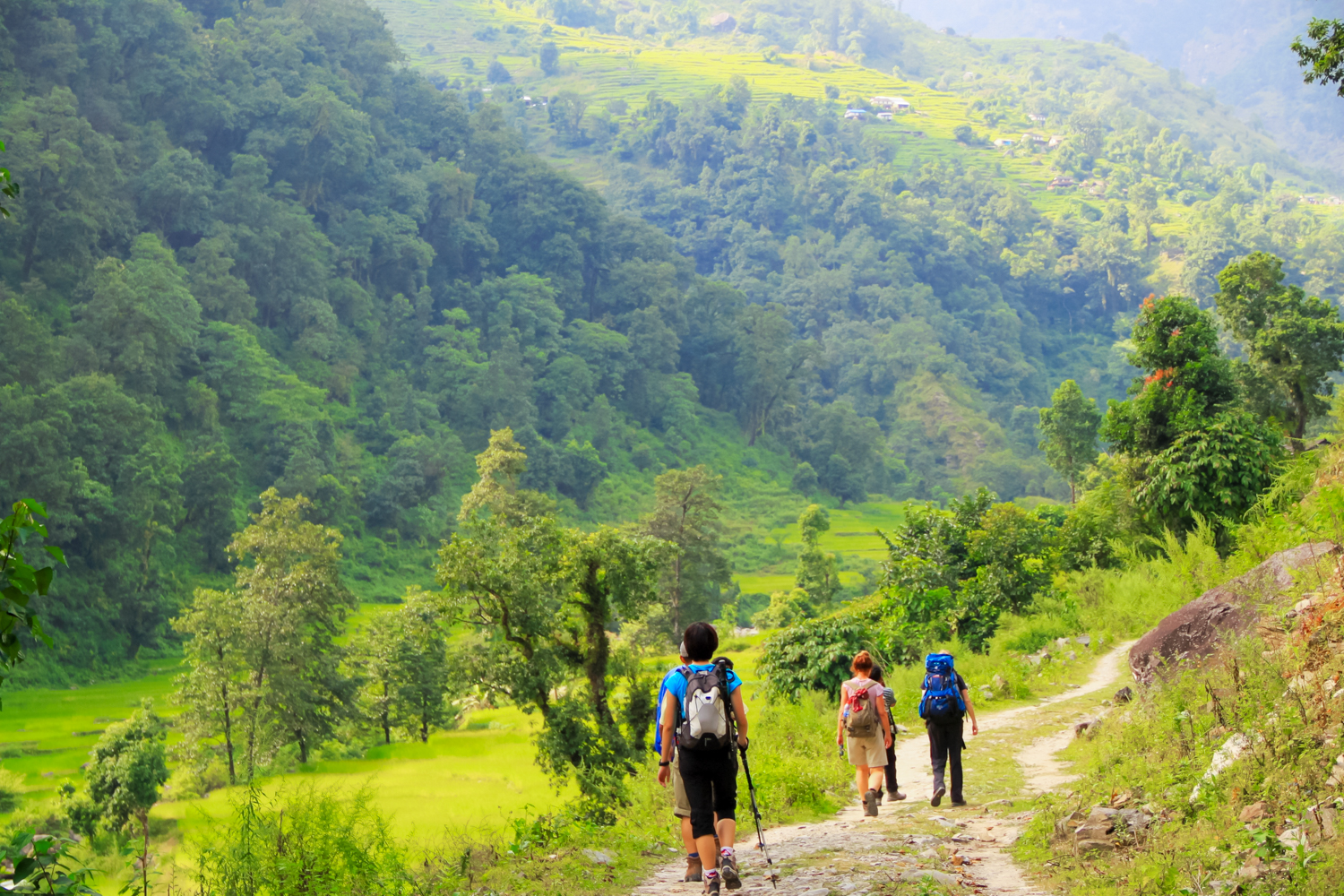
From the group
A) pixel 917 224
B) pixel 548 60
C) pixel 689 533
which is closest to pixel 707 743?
pixel 689 533

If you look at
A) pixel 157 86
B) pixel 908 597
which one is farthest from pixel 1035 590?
pixel 157 86

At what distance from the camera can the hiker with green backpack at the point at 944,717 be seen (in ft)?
27.6

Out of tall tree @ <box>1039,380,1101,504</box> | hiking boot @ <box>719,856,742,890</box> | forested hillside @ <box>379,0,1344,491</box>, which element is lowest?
hiking boot @ <box>719,856,742,890</box>

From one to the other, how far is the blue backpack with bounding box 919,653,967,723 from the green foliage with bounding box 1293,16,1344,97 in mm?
5341

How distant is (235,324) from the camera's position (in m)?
64.7

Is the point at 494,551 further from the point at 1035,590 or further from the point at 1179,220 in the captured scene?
the point at 1179,220

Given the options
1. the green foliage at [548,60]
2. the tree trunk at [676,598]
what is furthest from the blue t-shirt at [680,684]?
the green foliage at [548,60]

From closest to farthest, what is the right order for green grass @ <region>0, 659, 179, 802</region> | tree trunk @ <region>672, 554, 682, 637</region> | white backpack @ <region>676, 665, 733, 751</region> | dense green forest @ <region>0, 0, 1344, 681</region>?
white backpack @ <region>676, 665, 733, 751</region> → green grass @ <region>0, 659, 179, 802</region> → tree trunk @ <region>672, 554, 682, 637</region> → dense green forest @ <region>0, 0, 1344, 681</region>

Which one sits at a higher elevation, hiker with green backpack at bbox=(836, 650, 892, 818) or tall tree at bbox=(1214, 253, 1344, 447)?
tall tree at bbox=(1214, 253, 1344, 447)

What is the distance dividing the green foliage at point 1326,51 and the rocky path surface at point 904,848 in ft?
20.2

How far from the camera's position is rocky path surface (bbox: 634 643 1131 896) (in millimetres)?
5988

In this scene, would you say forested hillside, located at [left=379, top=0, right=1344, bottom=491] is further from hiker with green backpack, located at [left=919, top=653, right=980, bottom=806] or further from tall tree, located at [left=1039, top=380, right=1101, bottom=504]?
hiker with green backpack, located at [left=919, top=653, right=980, bottom=806]

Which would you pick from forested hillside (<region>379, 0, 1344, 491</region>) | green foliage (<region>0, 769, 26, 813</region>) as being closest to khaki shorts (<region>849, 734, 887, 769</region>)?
green foliage (<region>0, 769, 26, 813</region>)

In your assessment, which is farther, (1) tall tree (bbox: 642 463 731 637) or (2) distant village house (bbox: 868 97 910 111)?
(2) distant village house (bbox: 868 97 910 111)
